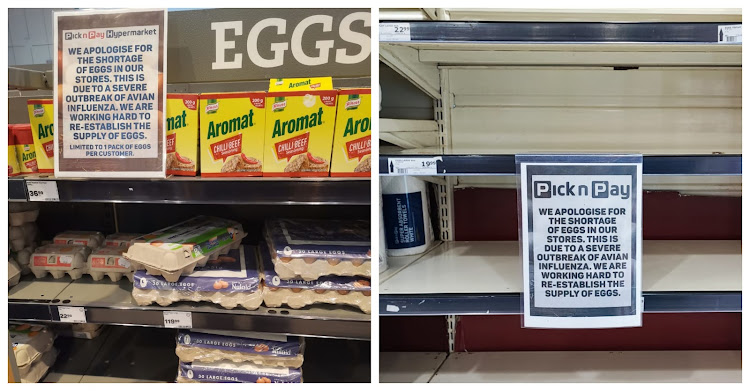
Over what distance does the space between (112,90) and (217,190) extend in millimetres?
416

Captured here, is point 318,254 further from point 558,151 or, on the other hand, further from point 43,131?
point 43,131

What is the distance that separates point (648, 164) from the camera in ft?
3.59

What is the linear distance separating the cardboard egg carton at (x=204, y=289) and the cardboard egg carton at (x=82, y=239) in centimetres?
39

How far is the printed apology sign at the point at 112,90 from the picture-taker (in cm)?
135

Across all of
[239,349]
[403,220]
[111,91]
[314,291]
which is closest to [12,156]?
[111,91]

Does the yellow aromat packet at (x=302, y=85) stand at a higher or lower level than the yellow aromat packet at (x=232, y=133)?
higher

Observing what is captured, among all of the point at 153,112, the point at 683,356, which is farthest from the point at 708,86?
the point at 153,112

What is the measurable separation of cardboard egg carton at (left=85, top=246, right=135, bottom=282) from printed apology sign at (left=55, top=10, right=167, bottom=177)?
35 cm

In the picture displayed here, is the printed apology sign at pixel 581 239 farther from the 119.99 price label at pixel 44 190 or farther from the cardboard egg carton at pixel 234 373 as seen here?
the 119.99 price label at pixel 44 190

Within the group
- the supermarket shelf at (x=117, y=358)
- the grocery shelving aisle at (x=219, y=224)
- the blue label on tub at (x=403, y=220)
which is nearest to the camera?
the grocery shelving aisle at (x=219, y=224)

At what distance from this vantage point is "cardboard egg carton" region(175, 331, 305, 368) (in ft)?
4.99

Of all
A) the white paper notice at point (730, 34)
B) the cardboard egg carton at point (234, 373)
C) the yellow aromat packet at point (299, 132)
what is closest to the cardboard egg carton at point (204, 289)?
the cardboard egg carton at point (234, 373)
